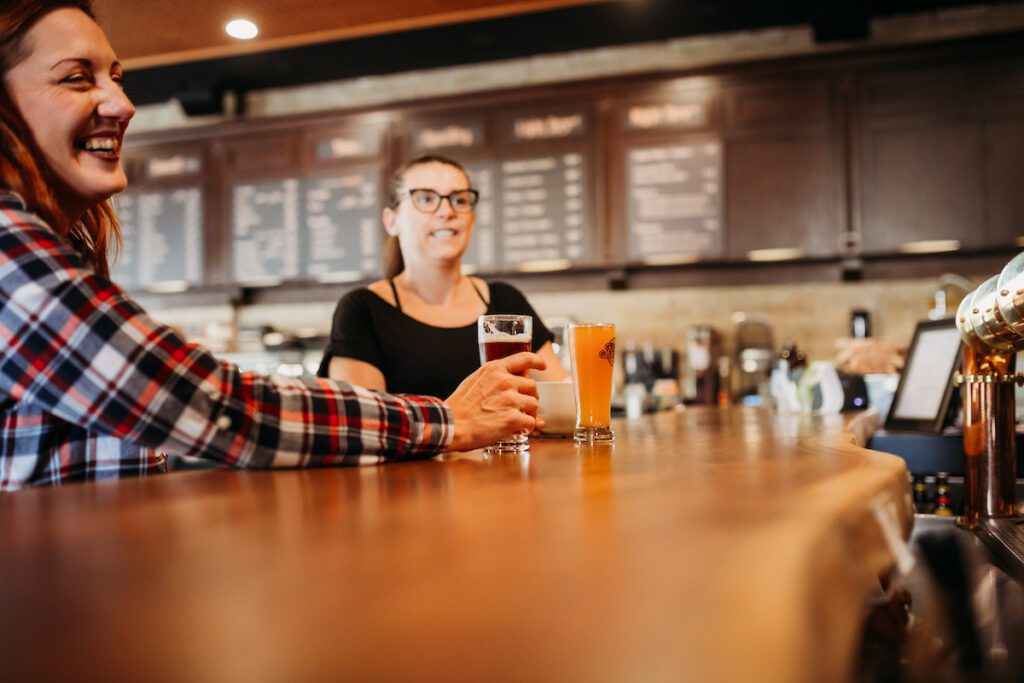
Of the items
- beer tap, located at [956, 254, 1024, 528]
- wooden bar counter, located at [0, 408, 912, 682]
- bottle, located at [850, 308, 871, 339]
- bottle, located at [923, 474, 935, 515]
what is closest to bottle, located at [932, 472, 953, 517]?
bottle, located at [923, 474, 935, 515]

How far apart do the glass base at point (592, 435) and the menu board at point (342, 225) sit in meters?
3.90

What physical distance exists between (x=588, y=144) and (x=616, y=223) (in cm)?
48

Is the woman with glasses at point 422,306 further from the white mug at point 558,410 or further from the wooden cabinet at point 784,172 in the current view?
the wooden cabinet at point 784,172

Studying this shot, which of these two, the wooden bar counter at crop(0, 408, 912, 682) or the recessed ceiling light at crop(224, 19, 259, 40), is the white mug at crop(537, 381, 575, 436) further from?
the recessed ceiling light at crop(224, 19, 259, 40)

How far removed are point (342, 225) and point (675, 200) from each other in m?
2.02

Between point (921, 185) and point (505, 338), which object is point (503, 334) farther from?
point (921, 185)

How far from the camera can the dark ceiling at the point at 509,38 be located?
4426 millimetres

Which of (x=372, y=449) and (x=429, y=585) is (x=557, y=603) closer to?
(x=429, y=585)

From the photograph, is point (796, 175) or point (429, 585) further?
point (796, 175)

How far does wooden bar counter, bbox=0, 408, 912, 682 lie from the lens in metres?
0.29

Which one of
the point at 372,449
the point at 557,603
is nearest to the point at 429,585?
the point at 557,603

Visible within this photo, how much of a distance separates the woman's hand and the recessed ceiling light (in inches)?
149

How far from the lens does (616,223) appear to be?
4703 mm

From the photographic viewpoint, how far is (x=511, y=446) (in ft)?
3.73
